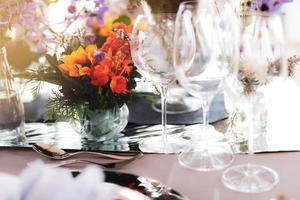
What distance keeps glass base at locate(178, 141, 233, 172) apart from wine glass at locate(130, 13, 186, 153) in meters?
0.04

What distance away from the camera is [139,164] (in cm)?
83

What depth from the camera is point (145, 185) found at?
0.72m

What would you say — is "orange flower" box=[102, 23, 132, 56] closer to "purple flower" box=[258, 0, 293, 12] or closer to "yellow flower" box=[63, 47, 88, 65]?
"yellow flower" box=[63, 47, 88, 65]

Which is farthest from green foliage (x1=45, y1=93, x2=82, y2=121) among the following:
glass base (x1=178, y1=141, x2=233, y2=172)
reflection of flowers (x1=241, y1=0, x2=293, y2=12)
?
reflection of flowers (x1=241, y1=0, x2=293, y2=12)

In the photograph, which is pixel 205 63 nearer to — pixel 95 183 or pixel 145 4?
pixel 145 4

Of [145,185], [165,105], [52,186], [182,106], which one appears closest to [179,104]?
[182,106]

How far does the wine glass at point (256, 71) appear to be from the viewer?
725 millimetres

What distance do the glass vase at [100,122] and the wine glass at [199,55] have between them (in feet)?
0.56

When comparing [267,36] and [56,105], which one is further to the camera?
[56,105]

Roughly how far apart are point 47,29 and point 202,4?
0.40m

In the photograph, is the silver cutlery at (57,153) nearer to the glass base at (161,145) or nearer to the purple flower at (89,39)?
the glass base at (161,145)

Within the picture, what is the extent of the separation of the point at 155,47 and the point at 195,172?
0.72 ft

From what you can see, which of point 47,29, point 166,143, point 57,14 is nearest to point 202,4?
point 166,143

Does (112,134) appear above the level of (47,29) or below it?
below
